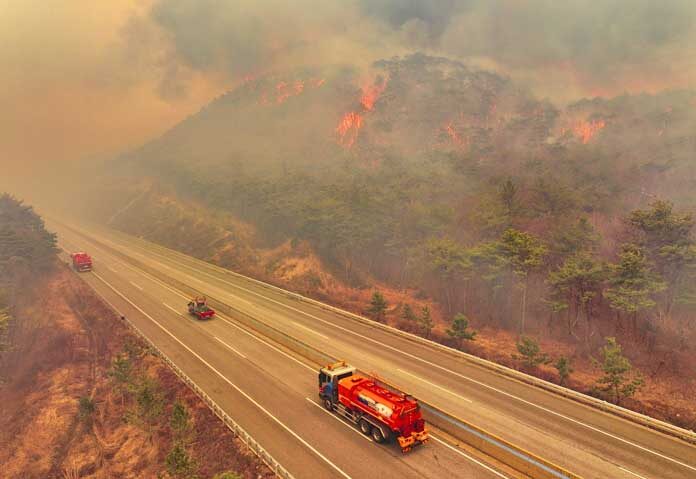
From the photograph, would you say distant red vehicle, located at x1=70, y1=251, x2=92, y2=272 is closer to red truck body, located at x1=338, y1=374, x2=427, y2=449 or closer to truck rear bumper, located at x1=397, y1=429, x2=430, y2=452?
red truck body, located at x1=338, y1=374, x2=427, y2=449

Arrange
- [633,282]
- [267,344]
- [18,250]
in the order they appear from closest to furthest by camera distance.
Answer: [633,282] < [267,344] < [18,250]

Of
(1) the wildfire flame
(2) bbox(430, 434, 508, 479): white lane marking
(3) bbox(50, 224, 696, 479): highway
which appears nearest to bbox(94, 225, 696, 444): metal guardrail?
(3) bbox(50, 224, 696, 479): highway

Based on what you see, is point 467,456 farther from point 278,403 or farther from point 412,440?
point 278,403

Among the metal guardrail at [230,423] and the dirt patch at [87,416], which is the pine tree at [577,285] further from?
the dirt patch at [87,416]

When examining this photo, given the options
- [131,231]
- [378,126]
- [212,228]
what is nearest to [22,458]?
[212,228]

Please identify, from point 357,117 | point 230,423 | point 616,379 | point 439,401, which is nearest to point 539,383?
point 616,379

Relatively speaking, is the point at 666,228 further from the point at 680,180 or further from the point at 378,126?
the point at 378,126

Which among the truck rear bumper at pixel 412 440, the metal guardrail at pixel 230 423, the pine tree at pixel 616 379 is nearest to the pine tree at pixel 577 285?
the pine tree at pixel 616 379
